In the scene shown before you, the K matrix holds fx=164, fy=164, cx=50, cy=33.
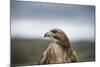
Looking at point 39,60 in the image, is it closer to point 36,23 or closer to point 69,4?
point 36,23

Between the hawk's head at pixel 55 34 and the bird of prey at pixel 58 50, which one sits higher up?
the hawk's head at pixel 55 34

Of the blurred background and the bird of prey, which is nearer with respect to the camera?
the blurred background

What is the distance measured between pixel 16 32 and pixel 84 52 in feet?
3.09

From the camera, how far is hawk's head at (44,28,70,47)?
6.80 ft

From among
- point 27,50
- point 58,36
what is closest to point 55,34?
point 58,36

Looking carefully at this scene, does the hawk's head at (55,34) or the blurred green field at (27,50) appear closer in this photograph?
the blurred green field at (27,50)

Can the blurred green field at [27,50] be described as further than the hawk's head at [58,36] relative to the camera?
No

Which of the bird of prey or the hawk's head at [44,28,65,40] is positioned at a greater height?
the hawk's head at [44,28,65,40]

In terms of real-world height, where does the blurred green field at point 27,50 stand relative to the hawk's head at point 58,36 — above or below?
below

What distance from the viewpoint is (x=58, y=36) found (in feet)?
6.90

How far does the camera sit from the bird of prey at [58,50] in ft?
6.73

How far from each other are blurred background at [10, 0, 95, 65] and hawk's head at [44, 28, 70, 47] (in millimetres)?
→ 46

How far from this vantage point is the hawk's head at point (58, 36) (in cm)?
207
